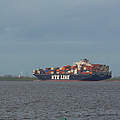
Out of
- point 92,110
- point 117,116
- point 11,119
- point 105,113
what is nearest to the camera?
point 11,119

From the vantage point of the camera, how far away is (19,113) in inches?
1999

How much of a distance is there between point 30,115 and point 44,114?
2.26 metres

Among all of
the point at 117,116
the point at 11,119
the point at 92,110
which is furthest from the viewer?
the point at 92,110

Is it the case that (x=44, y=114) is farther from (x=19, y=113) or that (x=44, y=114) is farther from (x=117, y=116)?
(x=117, y=116)

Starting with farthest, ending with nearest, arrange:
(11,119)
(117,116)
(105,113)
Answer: (105,113) < (117,116) < (11,119)

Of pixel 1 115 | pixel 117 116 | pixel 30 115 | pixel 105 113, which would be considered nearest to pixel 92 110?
pixel 105 113

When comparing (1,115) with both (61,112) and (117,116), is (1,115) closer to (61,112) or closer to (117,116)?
(61,112)

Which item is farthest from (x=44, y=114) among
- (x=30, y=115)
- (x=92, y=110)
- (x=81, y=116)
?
(x=92, y=110)

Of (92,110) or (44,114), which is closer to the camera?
(44,114)

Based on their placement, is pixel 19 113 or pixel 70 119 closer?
pixel 70 119

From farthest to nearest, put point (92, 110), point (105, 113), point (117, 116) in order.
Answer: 1. point (92, 110)
2. point (105, 113)
3. point (117, 116)

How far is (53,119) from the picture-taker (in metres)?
45.5

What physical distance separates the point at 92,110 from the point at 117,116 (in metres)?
7.47

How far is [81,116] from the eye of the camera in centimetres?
4844
